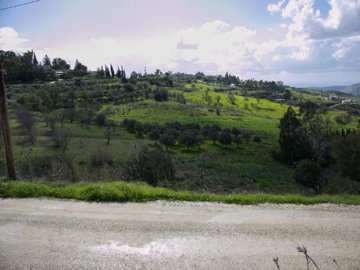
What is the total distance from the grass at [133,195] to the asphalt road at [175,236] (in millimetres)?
443

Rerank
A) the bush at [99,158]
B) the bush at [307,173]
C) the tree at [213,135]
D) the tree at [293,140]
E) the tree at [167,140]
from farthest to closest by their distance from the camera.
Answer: the tree at [213,135] < the tree at [167,140] < the tree at [293,140] < the bush at [99,158] < the bush at [307,173]

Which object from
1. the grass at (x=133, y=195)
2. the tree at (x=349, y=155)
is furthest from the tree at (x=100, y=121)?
the grass at (x=133, y=195)

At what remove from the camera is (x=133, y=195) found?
422 inches

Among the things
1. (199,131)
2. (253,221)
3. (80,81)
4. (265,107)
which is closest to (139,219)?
(253,221)

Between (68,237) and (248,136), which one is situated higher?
(68,237)

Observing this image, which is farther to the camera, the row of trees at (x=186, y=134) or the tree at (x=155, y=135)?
the tree at (x=155, y=135)

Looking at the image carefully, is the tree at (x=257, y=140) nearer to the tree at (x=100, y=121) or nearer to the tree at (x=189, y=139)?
the tree at (x=189, y=139)

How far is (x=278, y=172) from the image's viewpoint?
2475 inches

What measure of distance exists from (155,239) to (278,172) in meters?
58.1

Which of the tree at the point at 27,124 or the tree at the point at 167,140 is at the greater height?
the tree at the point at 27,124

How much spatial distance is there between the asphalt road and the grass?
1.45 feet

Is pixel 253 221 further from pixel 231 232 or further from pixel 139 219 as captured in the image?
pixel 139 219

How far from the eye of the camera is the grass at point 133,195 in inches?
407

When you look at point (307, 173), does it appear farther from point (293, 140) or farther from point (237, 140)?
point (237, 140)
